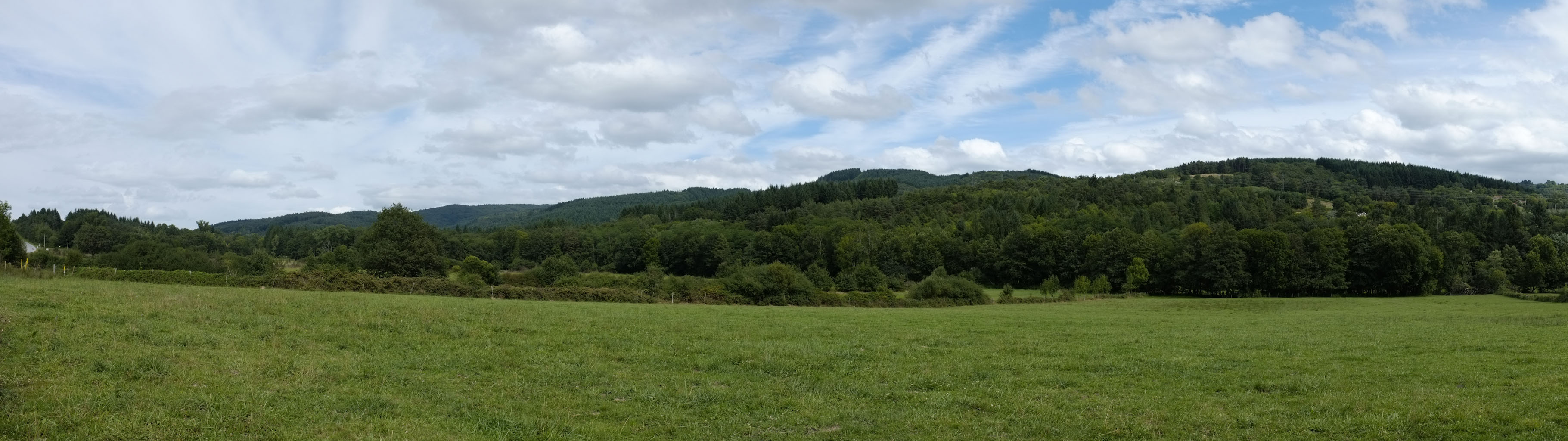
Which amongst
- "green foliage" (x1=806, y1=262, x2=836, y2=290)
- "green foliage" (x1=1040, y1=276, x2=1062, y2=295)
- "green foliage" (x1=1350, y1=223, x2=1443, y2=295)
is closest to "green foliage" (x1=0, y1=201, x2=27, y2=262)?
"green foliage" (x1=806, y1=262, x2=836, y2=290)

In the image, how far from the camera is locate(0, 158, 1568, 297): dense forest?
84.1 metres

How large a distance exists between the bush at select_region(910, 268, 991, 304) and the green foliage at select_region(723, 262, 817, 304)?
10756 millimetres

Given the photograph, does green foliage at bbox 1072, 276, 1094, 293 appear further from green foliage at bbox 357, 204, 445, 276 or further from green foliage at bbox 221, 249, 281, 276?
green foliage at bbox 221, 249, 281, 276

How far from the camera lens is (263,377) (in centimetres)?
1421

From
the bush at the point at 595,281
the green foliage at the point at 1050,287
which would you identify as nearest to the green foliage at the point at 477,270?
the bush at the point at 595,281

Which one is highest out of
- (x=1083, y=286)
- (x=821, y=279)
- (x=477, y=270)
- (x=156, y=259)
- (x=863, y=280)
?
(x=156, y=259)

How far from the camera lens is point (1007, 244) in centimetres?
11094

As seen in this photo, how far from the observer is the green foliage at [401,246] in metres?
75.2

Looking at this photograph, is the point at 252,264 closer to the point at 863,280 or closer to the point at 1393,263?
the point at 863,280

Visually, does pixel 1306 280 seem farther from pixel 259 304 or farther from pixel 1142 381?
pixel 259 304

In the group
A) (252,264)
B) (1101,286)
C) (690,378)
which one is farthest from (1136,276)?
(252,264)

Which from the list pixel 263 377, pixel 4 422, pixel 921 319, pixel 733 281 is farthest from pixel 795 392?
pixel 733 281

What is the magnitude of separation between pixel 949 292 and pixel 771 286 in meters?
17.7

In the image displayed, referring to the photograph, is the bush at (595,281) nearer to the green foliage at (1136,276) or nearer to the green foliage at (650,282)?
the green foliage at (650,282)
